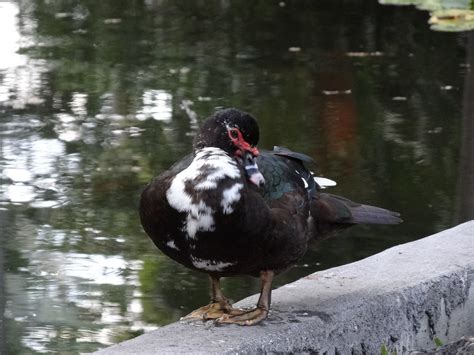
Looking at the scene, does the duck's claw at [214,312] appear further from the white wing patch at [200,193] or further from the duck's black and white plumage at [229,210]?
the white wing patch at [200,193]

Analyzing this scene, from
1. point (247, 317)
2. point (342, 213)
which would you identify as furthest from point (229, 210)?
point (342, 213)

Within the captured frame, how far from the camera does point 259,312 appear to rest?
3346mm

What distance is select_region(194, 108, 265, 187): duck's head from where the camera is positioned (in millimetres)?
3326

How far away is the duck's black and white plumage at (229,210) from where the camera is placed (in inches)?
125

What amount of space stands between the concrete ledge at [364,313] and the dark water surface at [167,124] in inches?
41.1

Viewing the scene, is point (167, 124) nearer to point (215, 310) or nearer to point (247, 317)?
point (215, 310)

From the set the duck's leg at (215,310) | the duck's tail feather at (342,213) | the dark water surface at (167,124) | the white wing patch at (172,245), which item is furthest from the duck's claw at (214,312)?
the dark water surface at (167,124)

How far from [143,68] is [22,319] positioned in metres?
4.25

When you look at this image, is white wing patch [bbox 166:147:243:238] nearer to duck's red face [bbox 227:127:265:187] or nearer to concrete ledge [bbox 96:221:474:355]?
duck's red face [bbox 227:127:265:187]

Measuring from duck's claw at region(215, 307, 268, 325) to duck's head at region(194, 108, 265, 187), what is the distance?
0.36 meters

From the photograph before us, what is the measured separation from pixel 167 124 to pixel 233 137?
387cm

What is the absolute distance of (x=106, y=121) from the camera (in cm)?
729

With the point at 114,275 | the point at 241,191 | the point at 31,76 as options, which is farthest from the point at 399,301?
the point at 31,76

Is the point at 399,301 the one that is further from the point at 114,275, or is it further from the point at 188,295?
the point at 114,275
